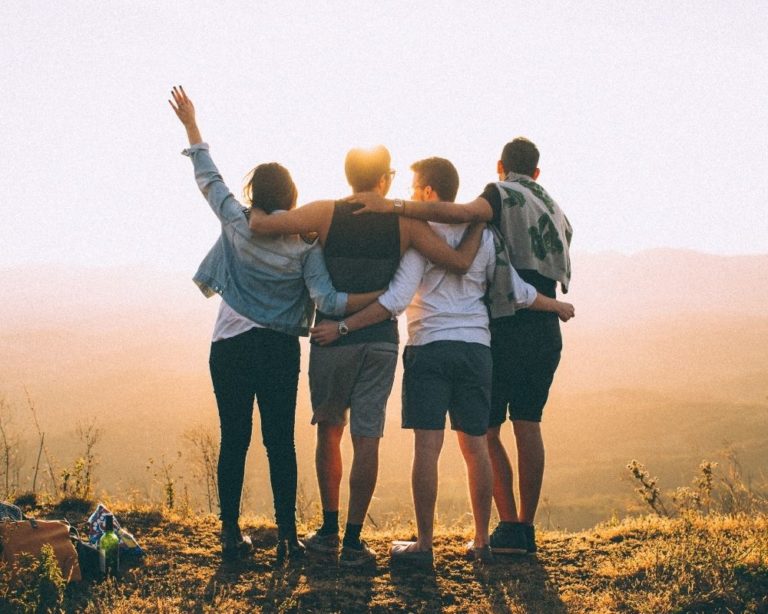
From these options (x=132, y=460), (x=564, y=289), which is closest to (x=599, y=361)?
(x=132, y=460)

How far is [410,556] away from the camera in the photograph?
4.27m

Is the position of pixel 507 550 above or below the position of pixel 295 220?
below

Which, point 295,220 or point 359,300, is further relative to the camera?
point 359,300

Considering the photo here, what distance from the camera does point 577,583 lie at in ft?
13.8

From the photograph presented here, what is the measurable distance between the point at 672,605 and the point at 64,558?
314 centimetres

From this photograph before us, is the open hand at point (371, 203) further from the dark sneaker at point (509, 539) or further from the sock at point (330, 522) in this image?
the dark sneaker at point (509, 539)

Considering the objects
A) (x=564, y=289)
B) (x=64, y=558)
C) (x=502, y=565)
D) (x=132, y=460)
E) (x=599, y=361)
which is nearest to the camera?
(x=64, y=558)

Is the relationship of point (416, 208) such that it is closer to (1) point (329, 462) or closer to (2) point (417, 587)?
(1) point (329, 462)

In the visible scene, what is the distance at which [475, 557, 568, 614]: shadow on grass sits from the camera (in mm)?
3791

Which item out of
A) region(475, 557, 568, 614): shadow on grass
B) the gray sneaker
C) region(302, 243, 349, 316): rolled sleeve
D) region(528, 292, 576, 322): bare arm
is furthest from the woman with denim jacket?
the gray sneaker

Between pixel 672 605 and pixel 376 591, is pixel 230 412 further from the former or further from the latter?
pixel 672 605

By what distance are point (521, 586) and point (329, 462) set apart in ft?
4.15

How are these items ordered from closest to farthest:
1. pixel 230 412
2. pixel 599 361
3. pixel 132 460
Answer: pixel 230 412
pixel 132 460
pixel 599 361

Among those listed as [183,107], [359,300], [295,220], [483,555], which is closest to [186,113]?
[183,107]
